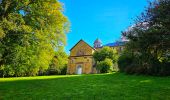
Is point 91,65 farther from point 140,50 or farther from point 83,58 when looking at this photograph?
point 140,50

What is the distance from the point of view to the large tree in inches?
1027

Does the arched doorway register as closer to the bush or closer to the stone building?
the stone building

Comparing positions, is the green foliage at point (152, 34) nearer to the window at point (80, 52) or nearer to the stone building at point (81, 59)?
the stone building at point (81, 59)

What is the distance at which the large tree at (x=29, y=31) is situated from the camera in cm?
2608

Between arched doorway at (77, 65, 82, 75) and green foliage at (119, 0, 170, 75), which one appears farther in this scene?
arched doorway at (77, 65, 82, 75)

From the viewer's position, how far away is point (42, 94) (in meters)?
14.7

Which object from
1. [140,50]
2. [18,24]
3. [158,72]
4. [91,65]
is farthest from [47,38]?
[91,65]

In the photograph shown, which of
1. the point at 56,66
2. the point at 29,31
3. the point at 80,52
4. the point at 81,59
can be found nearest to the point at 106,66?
the point at 29,31

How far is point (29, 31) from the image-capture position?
85.9 ft

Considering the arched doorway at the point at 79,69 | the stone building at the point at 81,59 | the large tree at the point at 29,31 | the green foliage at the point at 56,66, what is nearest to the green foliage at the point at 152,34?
the large tree at the point at 29,31

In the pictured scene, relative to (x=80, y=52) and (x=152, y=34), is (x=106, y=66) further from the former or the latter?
(x=152, y=34)

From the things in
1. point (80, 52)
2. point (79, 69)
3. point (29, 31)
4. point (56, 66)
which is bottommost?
point (79, 69)

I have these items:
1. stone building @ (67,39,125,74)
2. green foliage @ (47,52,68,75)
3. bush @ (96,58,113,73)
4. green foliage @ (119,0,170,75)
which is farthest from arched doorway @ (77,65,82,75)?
green foliage @ (119,0,170,75)

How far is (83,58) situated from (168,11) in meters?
60.0
